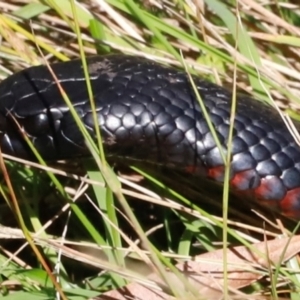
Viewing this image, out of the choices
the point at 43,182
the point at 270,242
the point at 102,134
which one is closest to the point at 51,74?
the point at 102,134

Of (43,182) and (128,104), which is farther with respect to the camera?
(43,182)

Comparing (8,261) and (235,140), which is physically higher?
(235,140)

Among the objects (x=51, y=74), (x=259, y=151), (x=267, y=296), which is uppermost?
(x=51, y=74)

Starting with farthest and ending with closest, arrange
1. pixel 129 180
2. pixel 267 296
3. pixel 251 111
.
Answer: pixel 129 180 → pixel 251 111 → pixel 267 296

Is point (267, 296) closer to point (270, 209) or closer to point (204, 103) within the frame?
point (270, 209)

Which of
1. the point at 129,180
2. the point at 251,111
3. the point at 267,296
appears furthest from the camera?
the point at 129,180
